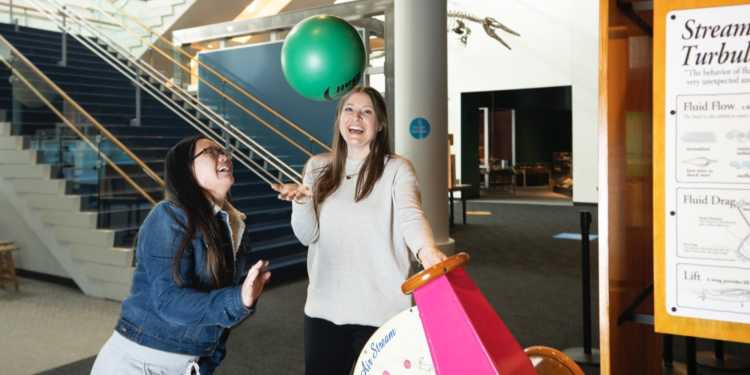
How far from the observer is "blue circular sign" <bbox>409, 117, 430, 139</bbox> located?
23.4 feet

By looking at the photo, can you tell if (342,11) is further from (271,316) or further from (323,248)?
(323,248)

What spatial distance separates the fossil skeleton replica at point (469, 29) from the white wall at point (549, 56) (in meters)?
0.39

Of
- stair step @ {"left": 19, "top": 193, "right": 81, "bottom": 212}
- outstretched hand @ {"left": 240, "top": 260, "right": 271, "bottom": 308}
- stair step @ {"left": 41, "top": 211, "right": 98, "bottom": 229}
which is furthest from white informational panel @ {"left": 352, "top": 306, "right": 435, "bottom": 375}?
stair step @ {"left": 19, "top": 193, "right": 81, "bottom": 212}

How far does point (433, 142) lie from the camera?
7.16 meters

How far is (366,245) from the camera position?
2027 millimetres

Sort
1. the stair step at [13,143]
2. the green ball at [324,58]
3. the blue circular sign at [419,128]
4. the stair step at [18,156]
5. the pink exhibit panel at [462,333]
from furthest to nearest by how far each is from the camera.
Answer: the blue circular sign at [419,128] → the stair step at [13,143] → the stair step at [18,156] → the green ball at [324,58] → the pink exhibit panel at [462,333]

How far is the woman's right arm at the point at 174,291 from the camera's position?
1.57 meters

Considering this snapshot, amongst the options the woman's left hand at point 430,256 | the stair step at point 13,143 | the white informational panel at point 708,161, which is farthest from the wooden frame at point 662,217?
the stair step at point 13,143

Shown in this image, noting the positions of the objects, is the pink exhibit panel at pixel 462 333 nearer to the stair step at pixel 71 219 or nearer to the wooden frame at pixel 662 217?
the wooden frame at pixel 662 217

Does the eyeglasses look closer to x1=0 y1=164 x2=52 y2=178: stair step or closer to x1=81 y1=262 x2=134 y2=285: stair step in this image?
x1=81 y1=262 x2=134 y2=285: stair step

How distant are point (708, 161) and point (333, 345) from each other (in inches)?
48.1

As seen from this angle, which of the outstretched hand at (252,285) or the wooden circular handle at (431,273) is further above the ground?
the wooden circular handle at (431,273)

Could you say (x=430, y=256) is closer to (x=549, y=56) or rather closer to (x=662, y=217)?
(x=662, y=217)

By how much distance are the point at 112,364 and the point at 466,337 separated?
3.30 ft
